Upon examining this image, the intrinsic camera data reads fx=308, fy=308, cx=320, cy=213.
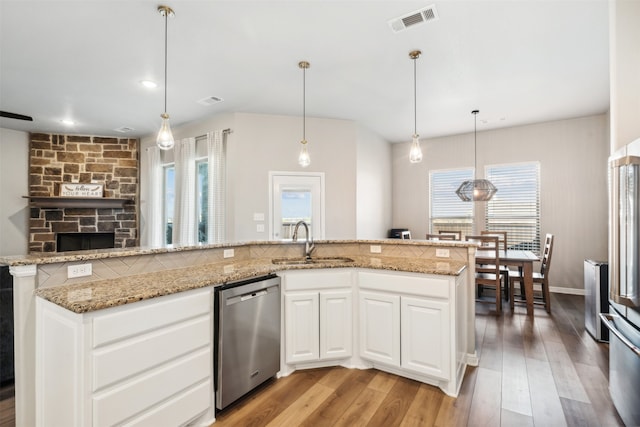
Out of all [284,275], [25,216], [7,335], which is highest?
[25,216]

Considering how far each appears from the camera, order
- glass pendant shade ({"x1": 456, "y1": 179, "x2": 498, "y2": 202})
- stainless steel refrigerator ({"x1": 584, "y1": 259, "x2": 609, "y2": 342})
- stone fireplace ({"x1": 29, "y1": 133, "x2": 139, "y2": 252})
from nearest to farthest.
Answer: stainless steel refrigerator ({"x1": 584, "y1": 259, "x2": 609, "y2": 342}) < glass pendant shade ({"x1": 456, "y1": 179, "x2": 498, "y2": 202}) < stone fireplace ({"x1": 29, "y1": 133, "x2": 139, "y2": 252})

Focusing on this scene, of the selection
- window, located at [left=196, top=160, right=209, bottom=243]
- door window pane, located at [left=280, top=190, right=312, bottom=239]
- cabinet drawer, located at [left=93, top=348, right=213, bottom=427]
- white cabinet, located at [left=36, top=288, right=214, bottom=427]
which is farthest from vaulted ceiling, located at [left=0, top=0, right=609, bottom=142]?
cabinet drawer, located at [left=93, top=348, right=213, bottom=427]

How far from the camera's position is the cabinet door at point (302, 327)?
97.3 inches

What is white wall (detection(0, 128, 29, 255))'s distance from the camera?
205 inches

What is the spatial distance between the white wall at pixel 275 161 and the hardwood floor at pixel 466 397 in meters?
2.62

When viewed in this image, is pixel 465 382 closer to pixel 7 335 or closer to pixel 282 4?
pixel 282 4

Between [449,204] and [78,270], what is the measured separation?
5834mm

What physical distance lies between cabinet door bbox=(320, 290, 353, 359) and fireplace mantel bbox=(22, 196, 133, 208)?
16.5ft

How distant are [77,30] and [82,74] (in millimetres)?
969

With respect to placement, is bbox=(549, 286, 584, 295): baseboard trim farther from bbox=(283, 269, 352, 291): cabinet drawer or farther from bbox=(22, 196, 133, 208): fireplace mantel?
bbox=(22, 196, 133, 208): fireplace mantel

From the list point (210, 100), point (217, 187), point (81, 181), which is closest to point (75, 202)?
point (81, 181)

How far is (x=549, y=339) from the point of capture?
3.15m

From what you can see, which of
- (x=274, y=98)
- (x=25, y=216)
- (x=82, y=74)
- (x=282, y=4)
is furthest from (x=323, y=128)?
(x=25, y=216)

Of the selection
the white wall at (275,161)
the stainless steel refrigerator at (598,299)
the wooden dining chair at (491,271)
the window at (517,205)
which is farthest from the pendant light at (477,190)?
the white wall at (275,161)
